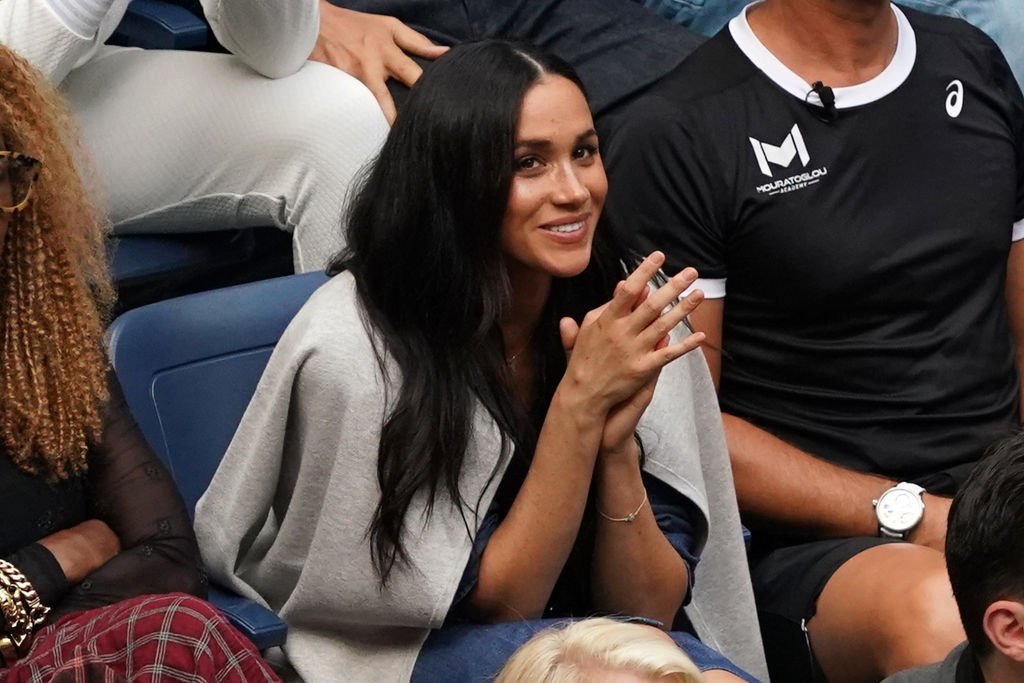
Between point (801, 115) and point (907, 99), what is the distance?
176 millimetres

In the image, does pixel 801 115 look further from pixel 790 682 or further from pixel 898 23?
pixel 790 682

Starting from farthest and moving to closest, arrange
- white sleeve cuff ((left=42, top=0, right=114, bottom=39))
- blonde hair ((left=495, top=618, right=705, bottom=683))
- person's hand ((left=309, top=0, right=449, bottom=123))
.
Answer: person's hand ((left=309, top=0, right=449, bottom=123)) → white sleeve cuff ((left=42, top=0, right=114, bottom=39)) → blonde hair ((left=495, top=618, right=705, bottom=683))

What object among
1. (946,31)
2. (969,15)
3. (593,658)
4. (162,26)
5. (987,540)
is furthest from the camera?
(969,15)

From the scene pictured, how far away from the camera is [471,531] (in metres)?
1.97

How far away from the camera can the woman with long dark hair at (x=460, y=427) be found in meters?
1.92

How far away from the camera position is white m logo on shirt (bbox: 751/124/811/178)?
244 cm

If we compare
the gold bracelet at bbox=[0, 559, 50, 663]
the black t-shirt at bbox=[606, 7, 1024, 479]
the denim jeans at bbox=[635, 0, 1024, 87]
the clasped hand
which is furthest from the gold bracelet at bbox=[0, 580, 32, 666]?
the denim jeans at bbox=[635, 0, 1024, 87]

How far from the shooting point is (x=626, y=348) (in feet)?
6.14

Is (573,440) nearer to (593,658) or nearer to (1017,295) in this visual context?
(593,658)

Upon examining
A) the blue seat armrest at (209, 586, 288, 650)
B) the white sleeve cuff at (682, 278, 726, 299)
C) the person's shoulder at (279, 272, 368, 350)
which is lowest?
the white sleeve cuff at (682, 278, 726, 299)

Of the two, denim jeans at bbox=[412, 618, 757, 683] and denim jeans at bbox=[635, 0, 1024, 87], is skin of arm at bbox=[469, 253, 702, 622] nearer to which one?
denim jeans at bbox=[412, 618, 757, 683]

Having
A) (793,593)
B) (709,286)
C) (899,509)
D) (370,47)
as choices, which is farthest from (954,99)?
(370,47)

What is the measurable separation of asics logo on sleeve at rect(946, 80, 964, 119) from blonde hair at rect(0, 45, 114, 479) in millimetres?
1283

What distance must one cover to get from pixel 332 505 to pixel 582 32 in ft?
4.36
